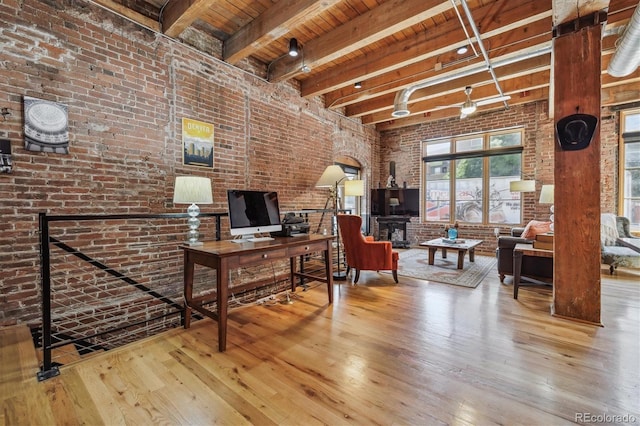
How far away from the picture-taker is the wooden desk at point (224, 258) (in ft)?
7.29

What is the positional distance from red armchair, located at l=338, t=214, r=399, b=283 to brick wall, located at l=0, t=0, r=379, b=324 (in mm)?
1580

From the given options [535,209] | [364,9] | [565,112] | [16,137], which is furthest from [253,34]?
[535,209]

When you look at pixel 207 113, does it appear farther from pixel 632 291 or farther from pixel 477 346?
pixel 632 291

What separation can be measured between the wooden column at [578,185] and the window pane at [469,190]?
4.03 meters

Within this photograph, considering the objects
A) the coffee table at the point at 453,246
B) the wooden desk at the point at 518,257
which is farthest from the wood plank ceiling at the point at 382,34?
the coffee table at the point at 453,246

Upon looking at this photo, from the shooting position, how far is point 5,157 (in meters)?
2.23

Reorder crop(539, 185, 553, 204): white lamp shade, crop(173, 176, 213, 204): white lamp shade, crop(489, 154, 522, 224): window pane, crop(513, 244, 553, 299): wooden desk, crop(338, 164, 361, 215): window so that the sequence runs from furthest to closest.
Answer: crop(338, 164, 361, 215): window < crop(489, 154, 522, 224): window pane < crop(539, 185, 553, 204): white lamp shade < crop(513, 244, 553, 299): wooden desk < crop(173, 176, 213, 204): white lamp shade

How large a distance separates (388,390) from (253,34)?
3.91 m

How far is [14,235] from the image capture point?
2285 mm

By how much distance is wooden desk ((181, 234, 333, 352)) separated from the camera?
2221 millimetres

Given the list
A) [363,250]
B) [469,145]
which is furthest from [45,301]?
[469,145]

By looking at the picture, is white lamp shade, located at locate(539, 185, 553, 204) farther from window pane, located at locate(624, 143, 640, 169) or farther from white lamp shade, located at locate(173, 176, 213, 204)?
white lamp shade, located at locate(173, 176, 213, 204)

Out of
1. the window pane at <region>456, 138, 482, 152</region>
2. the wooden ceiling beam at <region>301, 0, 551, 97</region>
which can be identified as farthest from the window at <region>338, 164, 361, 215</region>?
the window pane at <region>456, 138, 482, 152</region>

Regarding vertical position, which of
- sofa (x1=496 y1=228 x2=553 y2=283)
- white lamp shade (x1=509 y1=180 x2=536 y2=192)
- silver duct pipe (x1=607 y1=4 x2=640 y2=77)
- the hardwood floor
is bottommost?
the hardwood floor
